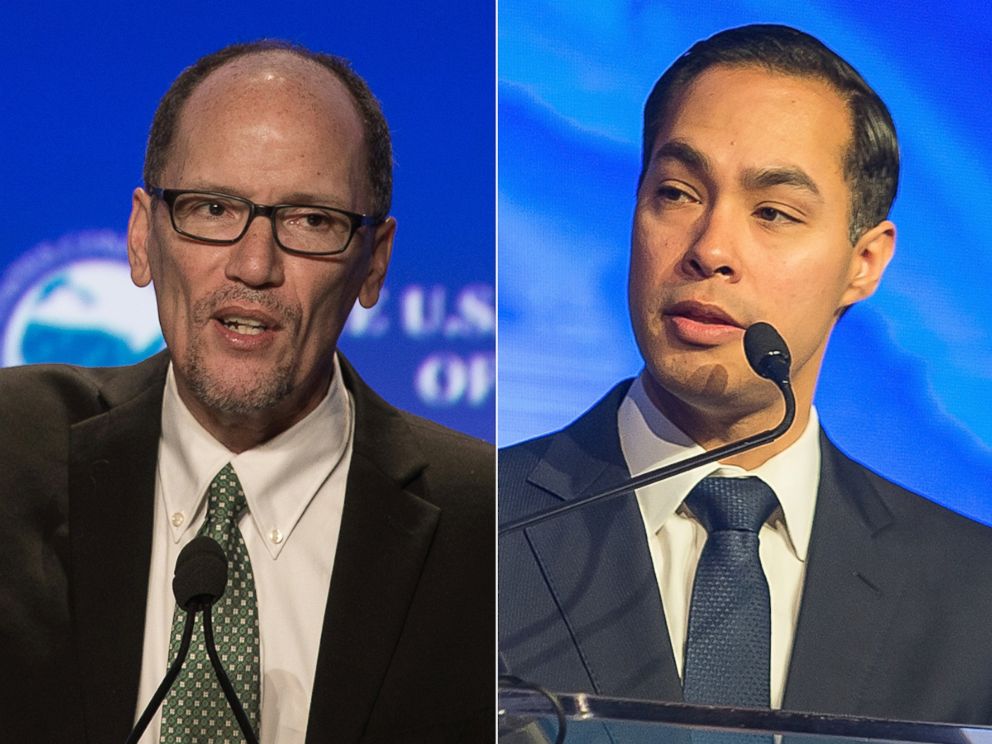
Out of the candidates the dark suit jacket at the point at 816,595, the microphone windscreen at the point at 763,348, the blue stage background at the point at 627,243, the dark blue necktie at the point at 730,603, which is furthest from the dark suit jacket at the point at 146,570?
the microphone windscreen at the point at 763,348

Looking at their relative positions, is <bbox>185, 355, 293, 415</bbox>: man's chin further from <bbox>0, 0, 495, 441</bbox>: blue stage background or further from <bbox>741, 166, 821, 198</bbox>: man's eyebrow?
<bbox>741, 166, 821, 198</bbox>: man's eyebrow

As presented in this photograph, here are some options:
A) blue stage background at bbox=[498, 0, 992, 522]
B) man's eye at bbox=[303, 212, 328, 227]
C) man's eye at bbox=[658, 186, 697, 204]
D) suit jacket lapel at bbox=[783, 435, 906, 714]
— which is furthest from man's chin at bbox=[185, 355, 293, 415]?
suit jacket lapel at bbox=[783, 435, 906, 714]

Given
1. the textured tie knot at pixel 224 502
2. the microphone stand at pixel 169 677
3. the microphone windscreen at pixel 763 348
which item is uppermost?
the microphone windscreen at pixel 763 348

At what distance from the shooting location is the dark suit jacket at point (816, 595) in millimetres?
2348

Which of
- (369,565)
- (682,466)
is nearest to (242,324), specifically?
(369,565)

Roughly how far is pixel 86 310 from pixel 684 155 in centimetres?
106

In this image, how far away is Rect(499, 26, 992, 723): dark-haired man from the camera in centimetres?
236

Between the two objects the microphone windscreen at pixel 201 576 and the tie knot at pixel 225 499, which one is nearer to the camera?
the microphone windscreen at pixel 201 576

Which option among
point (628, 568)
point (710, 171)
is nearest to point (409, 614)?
point (628, 568)

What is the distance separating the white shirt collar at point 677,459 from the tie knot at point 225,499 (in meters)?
0.68

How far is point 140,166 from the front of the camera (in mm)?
2264

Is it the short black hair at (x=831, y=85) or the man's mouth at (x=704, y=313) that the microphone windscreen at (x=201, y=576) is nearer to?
the man's mouth at (x=704, y=313)

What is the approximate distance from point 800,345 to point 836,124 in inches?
15.8

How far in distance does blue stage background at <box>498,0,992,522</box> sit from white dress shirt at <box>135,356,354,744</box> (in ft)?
1.12
